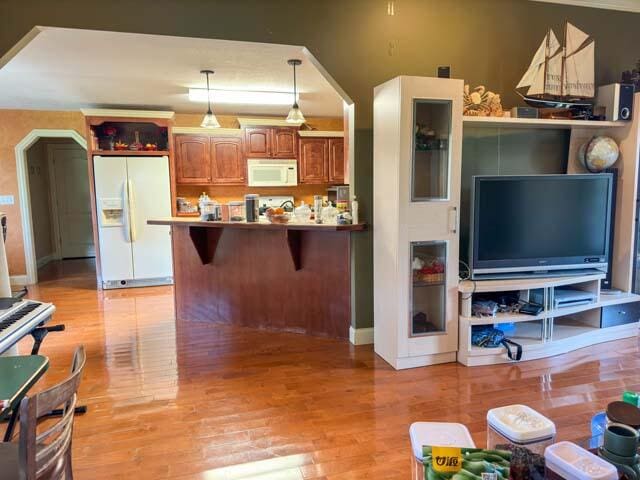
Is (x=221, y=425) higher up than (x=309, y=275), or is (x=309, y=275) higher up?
(x=309, y=275)

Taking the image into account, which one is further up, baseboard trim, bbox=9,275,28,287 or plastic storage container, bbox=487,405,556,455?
plastic storage container, bbox=487,405,556,455

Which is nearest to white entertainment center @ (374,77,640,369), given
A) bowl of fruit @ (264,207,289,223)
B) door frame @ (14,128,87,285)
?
bowl of fruit @ (264,207,289,223)

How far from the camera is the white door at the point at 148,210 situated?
588 centimetres

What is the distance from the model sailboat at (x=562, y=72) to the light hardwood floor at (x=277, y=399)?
2130 mm

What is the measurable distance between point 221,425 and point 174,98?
4.53 metres

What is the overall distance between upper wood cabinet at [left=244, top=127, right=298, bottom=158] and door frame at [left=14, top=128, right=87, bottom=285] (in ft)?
7.84

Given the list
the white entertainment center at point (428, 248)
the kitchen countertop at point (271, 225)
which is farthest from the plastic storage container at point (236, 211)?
the white entertainment center at point (428, 248)

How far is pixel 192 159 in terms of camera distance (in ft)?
20.9

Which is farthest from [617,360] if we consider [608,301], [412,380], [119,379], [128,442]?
[119,379]

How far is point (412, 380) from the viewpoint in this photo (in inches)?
119

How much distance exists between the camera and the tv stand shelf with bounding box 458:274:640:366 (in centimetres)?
322

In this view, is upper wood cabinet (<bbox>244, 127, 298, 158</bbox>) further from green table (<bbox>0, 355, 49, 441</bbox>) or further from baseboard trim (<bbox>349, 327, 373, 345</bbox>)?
green table (<bbox>0, 355, 49, 441</bbox>)

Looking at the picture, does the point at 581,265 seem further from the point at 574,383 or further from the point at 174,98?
the point at 174,98

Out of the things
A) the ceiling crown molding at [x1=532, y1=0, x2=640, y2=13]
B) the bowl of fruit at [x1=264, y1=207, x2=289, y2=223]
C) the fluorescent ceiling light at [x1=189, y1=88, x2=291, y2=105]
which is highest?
the ceiling crown molding at [x1=532, y1=0, x2=640, y2=13]
